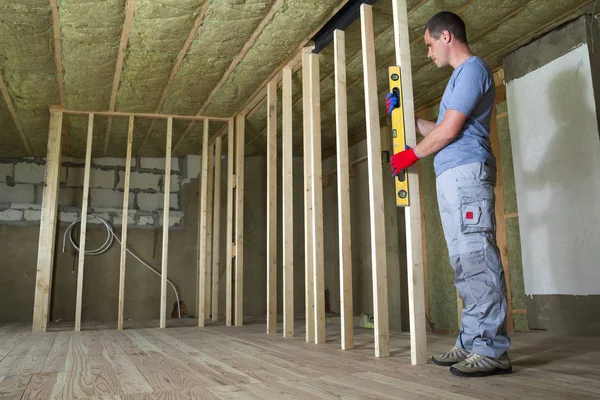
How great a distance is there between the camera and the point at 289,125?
3.91 m

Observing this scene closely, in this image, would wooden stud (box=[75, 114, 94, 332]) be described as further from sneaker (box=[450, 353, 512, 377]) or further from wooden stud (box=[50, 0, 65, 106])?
sneaker (box=[450, 353, 512, 377])

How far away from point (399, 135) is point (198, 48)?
6.82ft

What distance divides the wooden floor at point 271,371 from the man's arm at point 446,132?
1.00 metres

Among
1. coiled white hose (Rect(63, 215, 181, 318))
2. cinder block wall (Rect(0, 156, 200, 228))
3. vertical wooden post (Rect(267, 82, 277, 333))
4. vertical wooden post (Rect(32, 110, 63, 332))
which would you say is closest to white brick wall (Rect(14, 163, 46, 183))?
cinder block wall (Rect(0, 156, 200, 228))

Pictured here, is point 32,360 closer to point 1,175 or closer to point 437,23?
point 437,23

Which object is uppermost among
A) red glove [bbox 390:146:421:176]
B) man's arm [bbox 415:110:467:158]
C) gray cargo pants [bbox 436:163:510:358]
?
man's arm [bbox 415:110:467:158]

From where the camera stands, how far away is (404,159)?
2.37 m

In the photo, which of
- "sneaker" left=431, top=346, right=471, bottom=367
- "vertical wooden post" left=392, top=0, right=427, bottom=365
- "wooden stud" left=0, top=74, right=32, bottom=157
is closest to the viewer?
"sneaker" left=431, top=346, right=471, bottom=367

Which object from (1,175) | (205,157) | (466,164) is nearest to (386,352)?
(466,164)

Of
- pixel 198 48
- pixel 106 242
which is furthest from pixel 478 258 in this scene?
pixel 106 242

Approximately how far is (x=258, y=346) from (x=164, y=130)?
340 cm

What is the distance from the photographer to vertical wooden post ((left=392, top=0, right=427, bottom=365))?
233 cm

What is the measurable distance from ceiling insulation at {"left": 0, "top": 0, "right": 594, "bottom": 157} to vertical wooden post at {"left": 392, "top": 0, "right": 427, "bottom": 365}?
82cm

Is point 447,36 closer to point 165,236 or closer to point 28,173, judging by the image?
point 165,236
